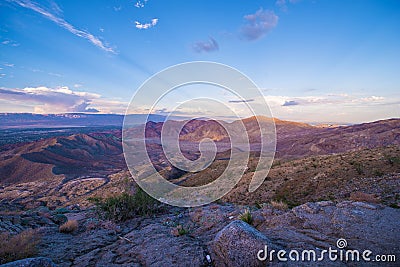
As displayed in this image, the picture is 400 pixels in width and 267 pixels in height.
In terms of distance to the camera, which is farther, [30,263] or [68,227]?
[68,227]

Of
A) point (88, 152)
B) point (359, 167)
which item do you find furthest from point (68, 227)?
point (88, 152)

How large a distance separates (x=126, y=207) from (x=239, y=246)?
7.70 meters

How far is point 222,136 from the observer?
12456 cm

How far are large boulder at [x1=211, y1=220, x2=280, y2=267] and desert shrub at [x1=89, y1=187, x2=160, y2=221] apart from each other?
21.6ft

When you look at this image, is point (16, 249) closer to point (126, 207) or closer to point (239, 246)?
point (126, 207)

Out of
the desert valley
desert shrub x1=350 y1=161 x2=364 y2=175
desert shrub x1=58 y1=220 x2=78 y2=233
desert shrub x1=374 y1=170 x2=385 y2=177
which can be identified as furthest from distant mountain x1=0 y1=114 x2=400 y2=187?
desert shrub x1=58 y1=220 x2=78 y2=233

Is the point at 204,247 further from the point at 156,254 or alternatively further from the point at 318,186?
the point at 318,186

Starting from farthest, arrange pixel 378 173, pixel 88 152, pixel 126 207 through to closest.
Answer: pixel 88 152, pixel 378 173, pixel 126 207

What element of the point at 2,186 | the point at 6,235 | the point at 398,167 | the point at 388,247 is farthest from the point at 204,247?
the point at 2,186

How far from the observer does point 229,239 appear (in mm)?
4941

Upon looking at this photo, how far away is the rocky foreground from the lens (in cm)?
478

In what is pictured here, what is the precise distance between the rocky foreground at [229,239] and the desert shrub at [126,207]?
122 cm

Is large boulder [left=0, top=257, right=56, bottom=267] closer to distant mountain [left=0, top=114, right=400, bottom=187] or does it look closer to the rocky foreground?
the rocky foreground

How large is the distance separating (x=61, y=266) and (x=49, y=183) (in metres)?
45.9
